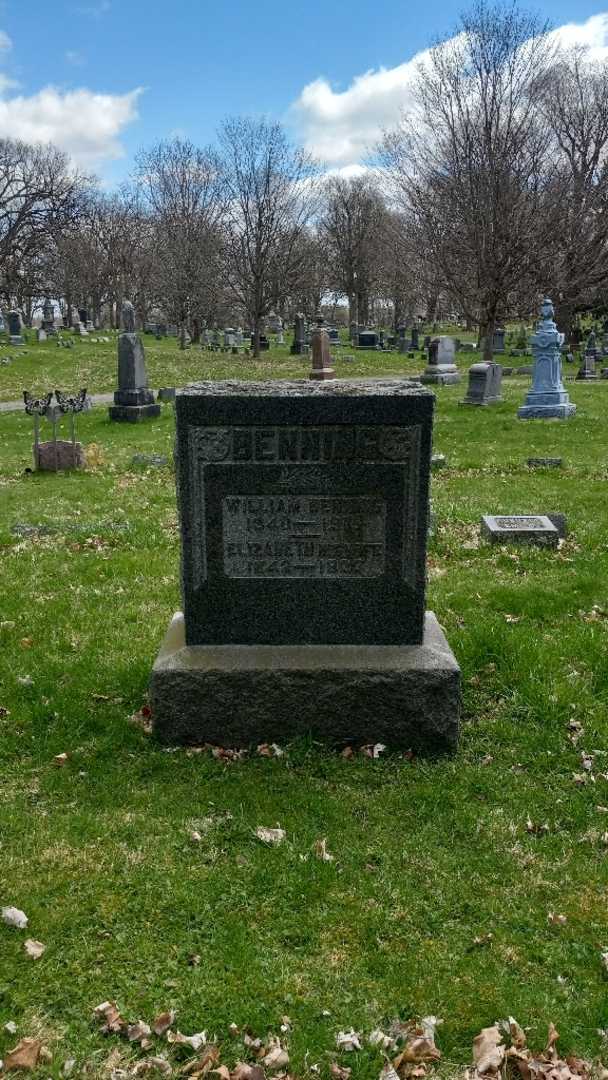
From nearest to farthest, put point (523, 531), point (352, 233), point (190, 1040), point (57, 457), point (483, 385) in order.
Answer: point (190, 1040)
point (523, 531)
point (57, 457)
point (483, 385)
point (352, 233)

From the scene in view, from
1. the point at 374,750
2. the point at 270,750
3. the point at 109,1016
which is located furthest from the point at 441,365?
the point at 109,1016

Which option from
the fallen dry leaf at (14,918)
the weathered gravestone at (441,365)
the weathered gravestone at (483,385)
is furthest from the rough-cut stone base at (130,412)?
the fallen dry leaf at (14,918)

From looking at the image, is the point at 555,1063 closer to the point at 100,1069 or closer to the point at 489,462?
the point at 100,1069

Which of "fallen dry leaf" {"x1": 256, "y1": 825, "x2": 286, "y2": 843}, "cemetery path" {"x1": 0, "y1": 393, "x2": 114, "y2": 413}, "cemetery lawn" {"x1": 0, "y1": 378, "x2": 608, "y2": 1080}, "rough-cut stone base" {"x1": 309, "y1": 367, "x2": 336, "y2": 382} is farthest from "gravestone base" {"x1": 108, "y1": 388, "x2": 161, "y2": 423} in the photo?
"fallen dry leaf" {"x1": 256, "y1": 825, "x2": 286, "y2": 843}

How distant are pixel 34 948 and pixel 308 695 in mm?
2060

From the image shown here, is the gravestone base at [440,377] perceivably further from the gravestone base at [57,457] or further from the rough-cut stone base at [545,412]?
the gravestone base at [57,457]

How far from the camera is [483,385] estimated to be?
2217 cm

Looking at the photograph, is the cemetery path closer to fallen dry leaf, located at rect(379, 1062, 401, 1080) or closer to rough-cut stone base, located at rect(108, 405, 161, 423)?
rough-cut stone base, located at rect(108, 405, 161, 423)

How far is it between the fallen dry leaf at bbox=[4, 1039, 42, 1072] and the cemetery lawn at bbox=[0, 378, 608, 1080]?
5 centimetres

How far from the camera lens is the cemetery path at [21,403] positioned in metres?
24.7

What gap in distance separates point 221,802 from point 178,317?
46715mm

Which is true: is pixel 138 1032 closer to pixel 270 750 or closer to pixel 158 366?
pixel 270 750

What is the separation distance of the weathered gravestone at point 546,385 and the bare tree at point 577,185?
8635 millimetres

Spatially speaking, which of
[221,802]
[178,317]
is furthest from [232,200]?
[221,802]
